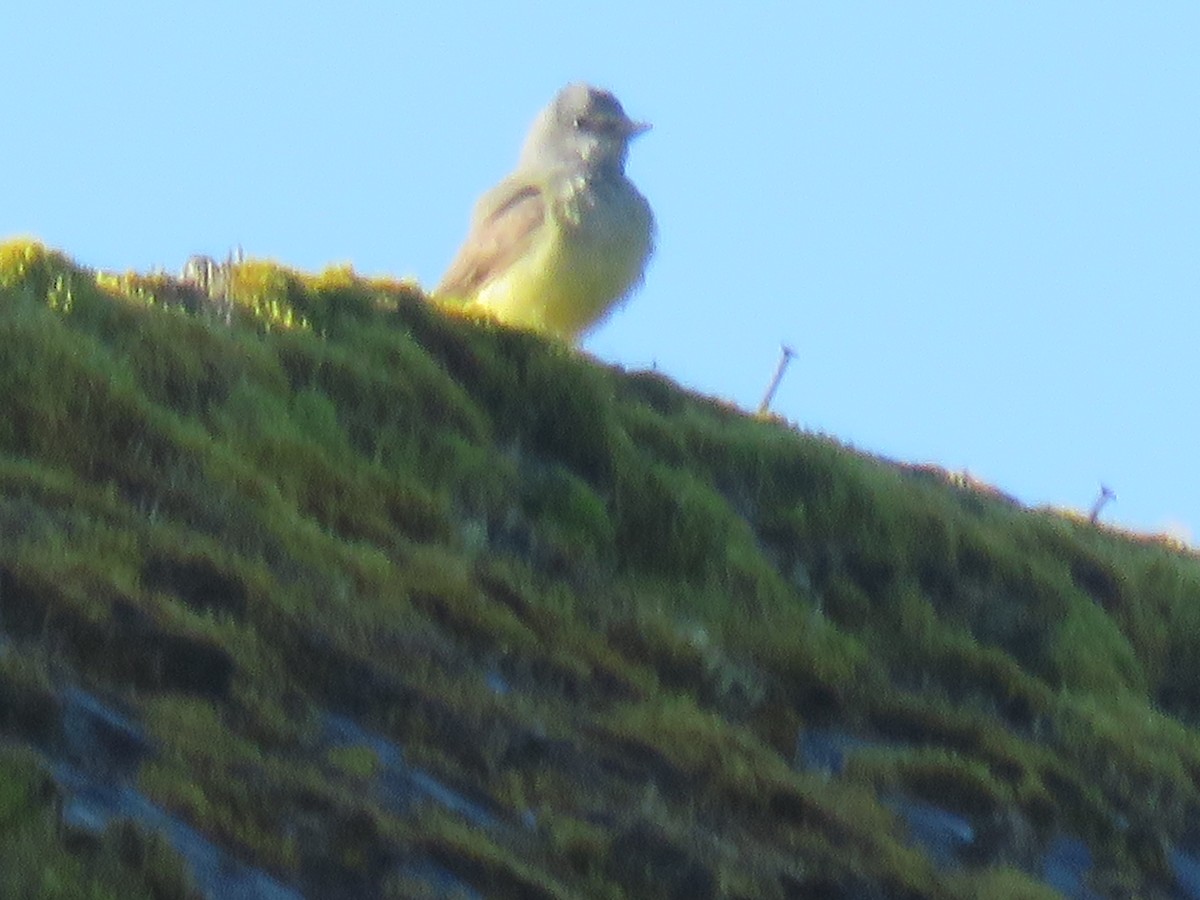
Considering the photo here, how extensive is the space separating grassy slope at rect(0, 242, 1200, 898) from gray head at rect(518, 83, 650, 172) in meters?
4.71

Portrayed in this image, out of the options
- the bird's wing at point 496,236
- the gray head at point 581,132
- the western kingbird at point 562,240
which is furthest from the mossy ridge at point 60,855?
the gray head at point 581,132

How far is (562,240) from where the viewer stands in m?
13.8

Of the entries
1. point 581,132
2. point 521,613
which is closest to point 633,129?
point 581,132

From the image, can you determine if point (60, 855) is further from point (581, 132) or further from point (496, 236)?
point (581, 132)

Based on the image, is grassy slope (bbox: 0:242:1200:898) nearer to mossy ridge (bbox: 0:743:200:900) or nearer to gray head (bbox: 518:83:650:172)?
mossy ridge (bbox: 0:743:200:900)

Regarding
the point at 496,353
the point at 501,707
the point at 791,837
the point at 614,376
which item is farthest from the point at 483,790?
the point at 614,376

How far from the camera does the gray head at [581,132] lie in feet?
48.9

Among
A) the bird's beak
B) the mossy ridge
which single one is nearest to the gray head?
the bird's beak

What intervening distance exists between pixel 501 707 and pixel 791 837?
82 cm

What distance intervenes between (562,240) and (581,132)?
1533 mm

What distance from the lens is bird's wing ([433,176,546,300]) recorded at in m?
13.9

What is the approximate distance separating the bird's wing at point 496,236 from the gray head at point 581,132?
0.44 metres

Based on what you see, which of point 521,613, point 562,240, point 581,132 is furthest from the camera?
point 581,132

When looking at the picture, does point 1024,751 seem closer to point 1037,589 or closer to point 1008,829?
point 1008,829
